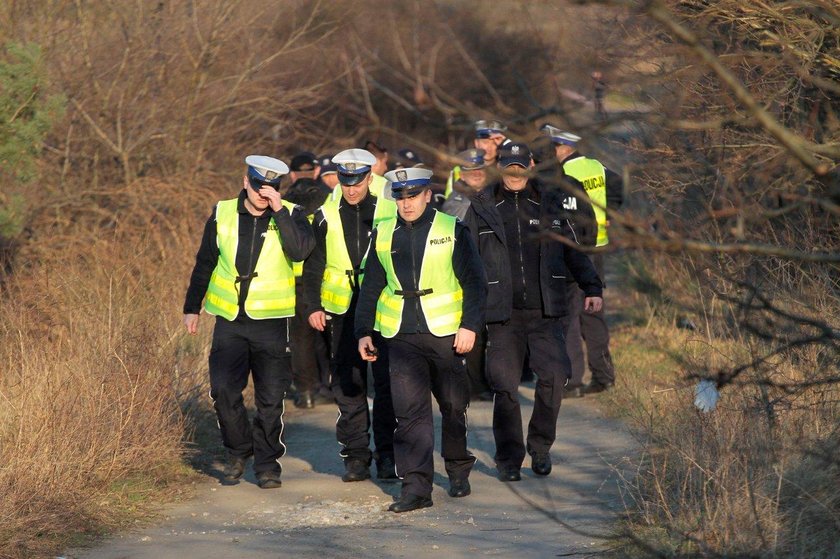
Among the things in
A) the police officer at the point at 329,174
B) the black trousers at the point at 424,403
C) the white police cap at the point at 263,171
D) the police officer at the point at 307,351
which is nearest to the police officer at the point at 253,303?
the white police cap at the point at 263,171

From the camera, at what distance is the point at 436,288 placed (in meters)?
8.39

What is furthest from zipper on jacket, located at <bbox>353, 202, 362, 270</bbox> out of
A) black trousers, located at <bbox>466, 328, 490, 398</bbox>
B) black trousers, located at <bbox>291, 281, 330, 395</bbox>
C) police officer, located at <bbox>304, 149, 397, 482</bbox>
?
black trousers, located at <bbox>291, 281, 330, 395</bbox>

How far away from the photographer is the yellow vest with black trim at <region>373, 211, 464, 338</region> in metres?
8.38

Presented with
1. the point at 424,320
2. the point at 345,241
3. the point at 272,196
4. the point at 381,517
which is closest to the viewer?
the point at 381,517

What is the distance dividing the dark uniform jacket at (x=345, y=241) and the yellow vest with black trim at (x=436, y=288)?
38.0 inches

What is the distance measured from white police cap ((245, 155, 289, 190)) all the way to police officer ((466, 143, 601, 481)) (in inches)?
52.2

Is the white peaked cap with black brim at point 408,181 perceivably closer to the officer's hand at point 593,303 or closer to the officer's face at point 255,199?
the officer's face at point 255,199

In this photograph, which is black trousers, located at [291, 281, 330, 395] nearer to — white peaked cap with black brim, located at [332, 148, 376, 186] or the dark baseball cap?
white peaked cap with black brim, located at [332, 148, 376, 186]

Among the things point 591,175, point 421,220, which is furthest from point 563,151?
point 421,220

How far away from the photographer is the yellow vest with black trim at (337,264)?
30.8 feet

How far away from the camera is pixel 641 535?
6.91m

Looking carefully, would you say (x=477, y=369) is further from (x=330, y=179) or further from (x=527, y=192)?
(x=527, y=192)

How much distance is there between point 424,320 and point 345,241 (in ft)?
4.39

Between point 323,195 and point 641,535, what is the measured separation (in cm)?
591
